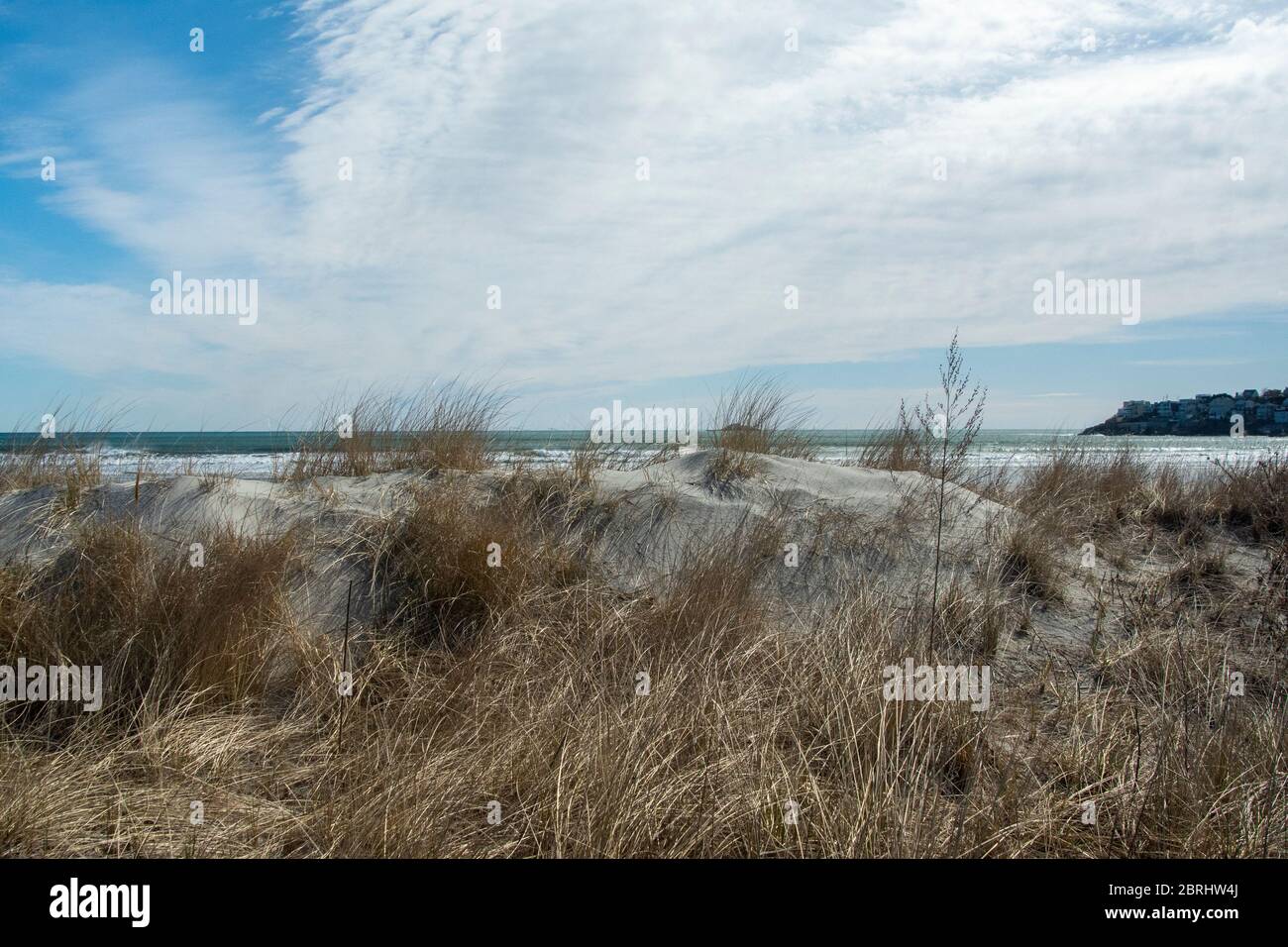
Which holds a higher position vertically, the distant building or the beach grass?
the distant building

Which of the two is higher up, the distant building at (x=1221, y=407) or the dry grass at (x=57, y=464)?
the distant building at (x=1221, y=407)

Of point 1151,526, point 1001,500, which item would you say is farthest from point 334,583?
point 1151,526

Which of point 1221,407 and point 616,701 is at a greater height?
point 1221,407

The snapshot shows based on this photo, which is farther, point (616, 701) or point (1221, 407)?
point (1221, 407)

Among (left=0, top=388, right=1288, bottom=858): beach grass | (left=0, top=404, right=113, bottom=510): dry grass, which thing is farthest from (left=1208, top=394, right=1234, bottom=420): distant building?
(left=0, top=404, right=113, bottom=510): dry grass

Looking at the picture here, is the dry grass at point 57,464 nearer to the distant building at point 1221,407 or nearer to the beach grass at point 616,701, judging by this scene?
the beach grass at point 616,701

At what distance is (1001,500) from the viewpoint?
23.6 feet

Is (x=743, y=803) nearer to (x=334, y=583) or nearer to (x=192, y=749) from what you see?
(x=192, y=749)

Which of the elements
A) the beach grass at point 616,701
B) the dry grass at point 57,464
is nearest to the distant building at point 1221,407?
the beach grass at point 616,701

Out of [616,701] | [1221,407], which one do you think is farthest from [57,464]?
[1221,407]

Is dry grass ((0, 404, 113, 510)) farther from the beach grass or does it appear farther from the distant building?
the distant building

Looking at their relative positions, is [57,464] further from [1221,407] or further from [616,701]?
[1221,407]

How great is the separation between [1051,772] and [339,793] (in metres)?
2.83

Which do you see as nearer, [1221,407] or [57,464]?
[57,464]
